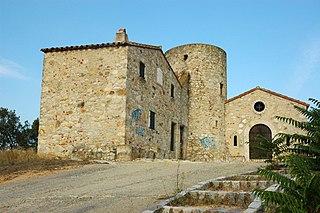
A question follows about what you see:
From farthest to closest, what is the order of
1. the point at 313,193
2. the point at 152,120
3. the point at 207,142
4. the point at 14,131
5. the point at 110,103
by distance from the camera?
the point at 14,131 → the point at 207,142 → the point at 152,120 → the point at 110,103 → the point at 313,193

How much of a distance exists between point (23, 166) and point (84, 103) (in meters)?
4.27

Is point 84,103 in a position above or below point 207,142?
above

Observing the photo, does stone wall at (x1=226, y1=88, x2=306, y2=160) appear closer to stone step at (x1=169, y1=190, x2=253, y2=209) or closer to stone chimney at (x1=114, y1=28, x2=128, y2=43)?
stone chimney at (x1=114, y1=28, x2=128, y2=43)

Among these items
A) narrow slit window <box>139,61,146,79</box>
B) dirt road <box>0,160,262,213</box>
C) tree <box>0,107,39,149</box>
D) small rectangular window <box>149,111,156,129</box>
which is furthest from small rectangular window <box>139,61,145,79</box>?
tree <box>0,107,39,149</box>

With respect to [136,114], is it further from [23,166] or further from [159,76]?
[23,166]

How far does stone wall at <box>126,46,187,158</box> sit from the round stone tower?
6.56ft

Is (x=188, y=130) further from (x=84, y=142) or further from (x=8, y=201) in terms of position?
(x=8, y=201)

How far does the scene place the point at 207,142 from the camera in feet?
69.1

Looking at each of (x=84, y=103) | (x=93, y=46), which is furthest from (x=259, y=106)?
(x=84, y=103)

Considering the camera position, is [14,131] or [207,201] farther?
[14,131]

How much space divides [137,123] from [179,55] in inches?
372

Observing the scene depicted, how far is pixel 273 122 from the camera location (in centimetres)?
2048

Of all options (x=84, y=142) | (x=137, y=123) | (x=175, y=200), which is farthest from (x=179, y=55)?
(x=175, y=200)

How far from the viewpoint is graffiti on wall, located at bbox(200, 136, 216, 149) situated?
21.0 meters
